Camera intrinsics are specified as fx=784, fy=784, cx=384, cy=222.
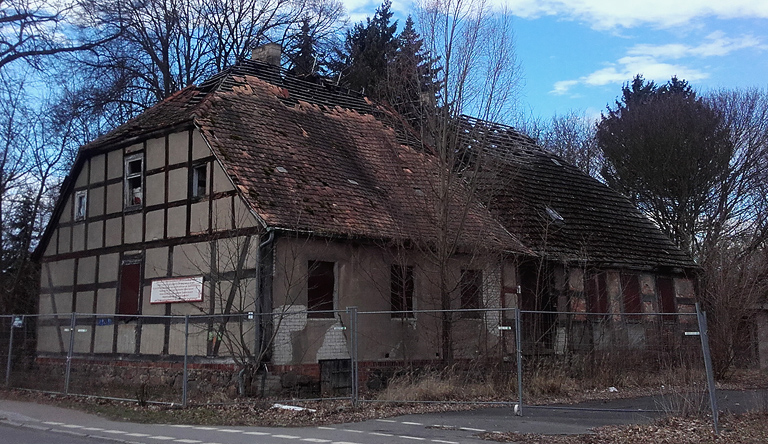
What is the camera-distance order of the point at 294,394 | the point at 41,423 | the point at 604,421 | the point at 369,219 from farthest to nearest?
the point at 369,219, the point at 294,394, the point at 41,423, the point at 604,421

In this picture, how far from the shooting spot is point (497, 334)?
16.8m

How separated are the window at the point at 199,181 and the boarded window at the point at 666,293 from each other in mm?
13807

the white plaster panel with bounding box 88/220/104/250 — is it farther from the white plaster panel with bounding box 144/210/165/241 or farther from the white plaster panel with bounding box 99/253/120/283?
the white plaster panel with bounding box 144/210/165/241

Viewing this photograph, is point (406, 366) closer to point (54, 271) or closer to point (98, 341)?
point (98, 341)

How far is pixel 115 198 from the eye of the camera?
19.6 m

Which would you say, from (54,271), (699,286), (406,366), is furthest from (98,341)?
(699,286)

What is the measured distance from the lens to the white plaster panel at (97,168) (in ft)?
66.5

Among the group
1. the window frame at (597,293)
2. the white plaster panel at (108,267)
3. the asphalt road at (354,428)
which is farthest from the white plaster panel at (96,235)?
the window frame at (597,293)

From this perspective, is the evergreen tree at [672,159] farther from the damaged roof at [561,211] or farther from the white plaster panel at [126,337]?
the white plaster panel at [126,337]

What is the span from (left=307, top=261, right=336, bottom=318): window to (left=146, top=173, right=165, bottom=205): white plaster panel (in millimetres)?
4393

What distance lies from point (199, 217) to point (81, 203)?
5.35 metres

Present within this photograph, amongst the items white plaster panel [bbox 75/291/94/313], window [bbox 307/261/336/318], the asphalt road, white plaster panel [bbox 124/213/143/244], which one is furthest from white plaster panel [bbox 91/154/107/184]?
the asphalt road

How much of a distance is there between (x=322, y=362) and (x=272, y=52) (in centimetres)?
1093

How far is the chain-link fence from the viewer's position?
14.9m
